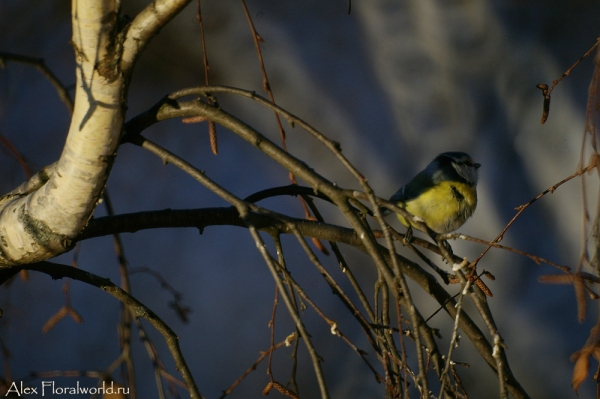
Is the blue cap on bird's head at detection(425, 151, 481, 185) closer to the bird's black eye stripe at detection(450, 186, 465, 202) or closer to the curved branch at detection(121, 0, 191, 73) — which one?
the bird's black eye stripe at detection(450, 186, 465, 202)

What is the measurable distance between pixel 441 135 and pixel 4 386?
161 centimetres

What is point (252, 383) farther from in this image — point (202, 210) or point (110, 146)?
point (110, 146)

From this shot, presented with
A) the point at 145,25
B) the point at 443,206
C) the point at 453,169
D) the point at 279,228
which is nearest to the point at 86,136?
the point at 145,25

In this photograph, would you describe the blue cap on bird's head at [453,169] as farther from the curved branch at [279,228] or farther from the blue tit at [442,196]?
the curved branch at [279,228]

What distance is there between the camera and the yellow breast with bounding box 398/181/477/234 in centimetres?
138

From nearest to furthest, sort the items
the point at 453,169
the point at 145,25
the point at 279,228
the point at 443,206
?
1. the point at 145,25
2. the point at 279,228
3. the point at 443,206
4. the point at 453,169

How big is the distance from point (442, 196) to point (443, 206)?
A: 2 centimetres

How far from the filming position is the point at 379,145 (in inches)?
80.3

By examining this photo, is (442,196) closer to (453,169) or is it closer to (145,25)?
(453,169)

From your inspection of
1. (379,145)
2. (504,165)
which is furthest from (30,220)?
(504,165)

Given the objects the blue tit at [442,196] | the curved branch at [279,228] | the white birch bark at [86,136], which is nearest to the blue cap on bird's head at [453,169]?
the blue tit at [442,196]

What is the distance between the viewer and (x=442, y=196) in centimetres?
139

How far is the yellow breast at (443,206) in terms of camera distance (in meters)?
1.38

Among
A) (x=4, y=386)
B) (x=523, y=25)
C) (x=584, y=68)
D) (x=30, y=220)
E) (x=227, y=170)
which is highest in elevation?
(x=523, y=25)
